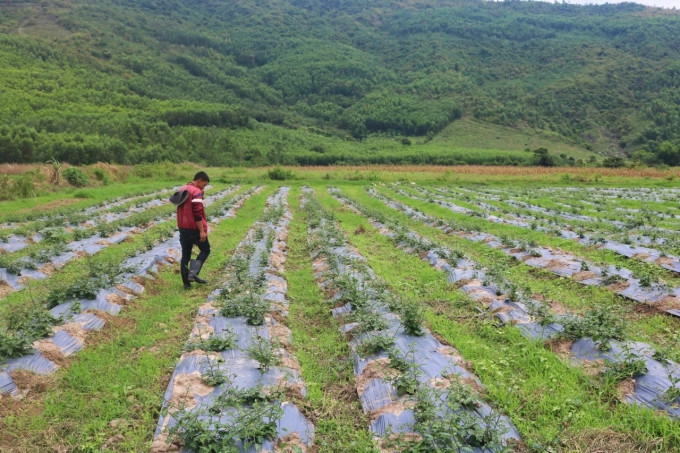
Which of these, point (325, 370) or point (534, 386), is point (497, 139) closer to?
point (534, 386)

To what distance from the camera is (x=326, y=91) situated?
15612cm

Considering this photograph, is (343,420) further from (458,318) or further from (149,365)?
(458,318)

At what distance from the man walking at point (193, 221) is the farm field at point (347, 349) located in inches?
23.7

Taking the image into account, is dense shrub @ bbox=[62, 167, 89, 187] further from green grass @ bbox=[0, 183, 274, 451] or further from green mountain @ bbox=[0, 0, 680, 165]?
green mountain @ bbox=[0, 0, 680, 165]

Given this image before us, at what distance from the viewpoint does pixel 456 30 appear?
200m

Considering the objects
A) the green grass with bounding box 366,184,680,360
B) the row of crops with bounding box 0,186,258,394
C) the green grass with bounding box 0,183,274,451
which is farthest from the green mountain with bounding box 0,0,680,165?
the green grass with bounding box 366,184,680,360

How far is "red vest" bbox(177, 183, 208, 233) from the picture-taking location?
26.2 ft

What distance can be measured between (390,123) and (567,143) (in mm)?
49158

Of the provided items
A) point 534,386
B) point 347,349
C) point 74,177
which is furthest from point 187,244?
point 74,177

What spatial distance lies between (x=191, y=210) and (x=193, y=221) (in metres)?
0.25

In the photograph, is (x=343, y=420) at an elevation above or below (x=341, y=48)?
below

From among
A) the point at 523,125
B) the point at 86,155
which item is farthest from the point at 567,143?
the point at 86,155

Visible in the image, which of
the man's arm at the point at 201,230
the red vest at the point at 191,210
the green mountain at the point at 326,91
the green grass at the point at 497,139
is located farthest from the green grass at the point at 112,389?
the green grass at the point at 497,139

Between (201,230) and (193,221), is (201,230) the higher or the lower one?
the lower one
